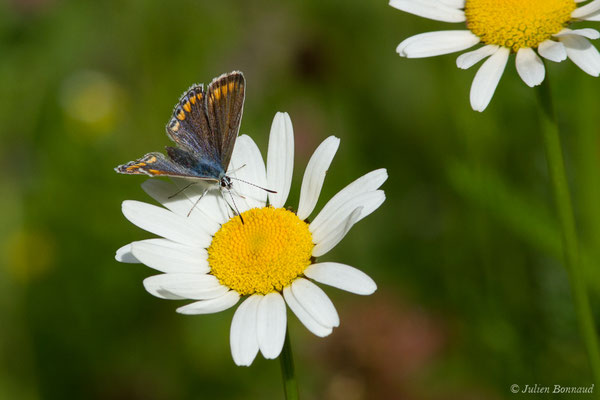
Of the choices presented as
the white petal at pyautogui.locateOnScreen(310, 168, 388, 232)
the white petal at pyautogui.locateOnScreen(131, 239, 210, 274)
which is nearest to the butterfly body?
the white petal at pyautogui.locateOnScreen(131, 239, 210, 274)

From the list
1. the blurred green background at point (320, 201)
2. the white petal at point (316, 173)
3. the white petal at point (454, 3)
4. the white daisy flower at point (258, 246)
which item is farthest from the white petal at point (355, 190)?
the blurred green background at point (320, 201)

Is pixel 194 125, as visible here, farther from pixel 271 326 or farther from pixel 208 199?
pixel 271 326

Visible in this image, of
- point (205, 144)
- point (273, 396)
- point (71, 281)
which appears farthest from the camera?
point (71, 281)

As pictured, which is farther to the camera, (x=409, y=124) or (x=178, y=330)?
(x=409, y=124)

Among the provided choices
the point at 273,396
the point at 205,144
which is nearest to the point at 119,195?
the point at 273,396

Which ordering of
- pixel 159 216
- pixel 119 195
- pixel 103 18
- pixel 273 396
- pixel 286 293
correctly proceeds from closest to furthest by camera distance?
pixel 286 293 → pixel 159 216 → pixel 273 396 → pixel 119 195 → pixel 103 18

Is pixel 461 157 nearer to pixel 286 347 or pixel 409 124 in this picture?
pixel 409 124

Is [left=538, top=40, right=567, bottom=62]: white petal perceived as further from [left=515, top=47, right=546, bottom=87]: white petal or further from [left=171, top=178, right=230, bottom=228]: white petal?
[left=171, top=178, right=230, bottom=228]: white petal
